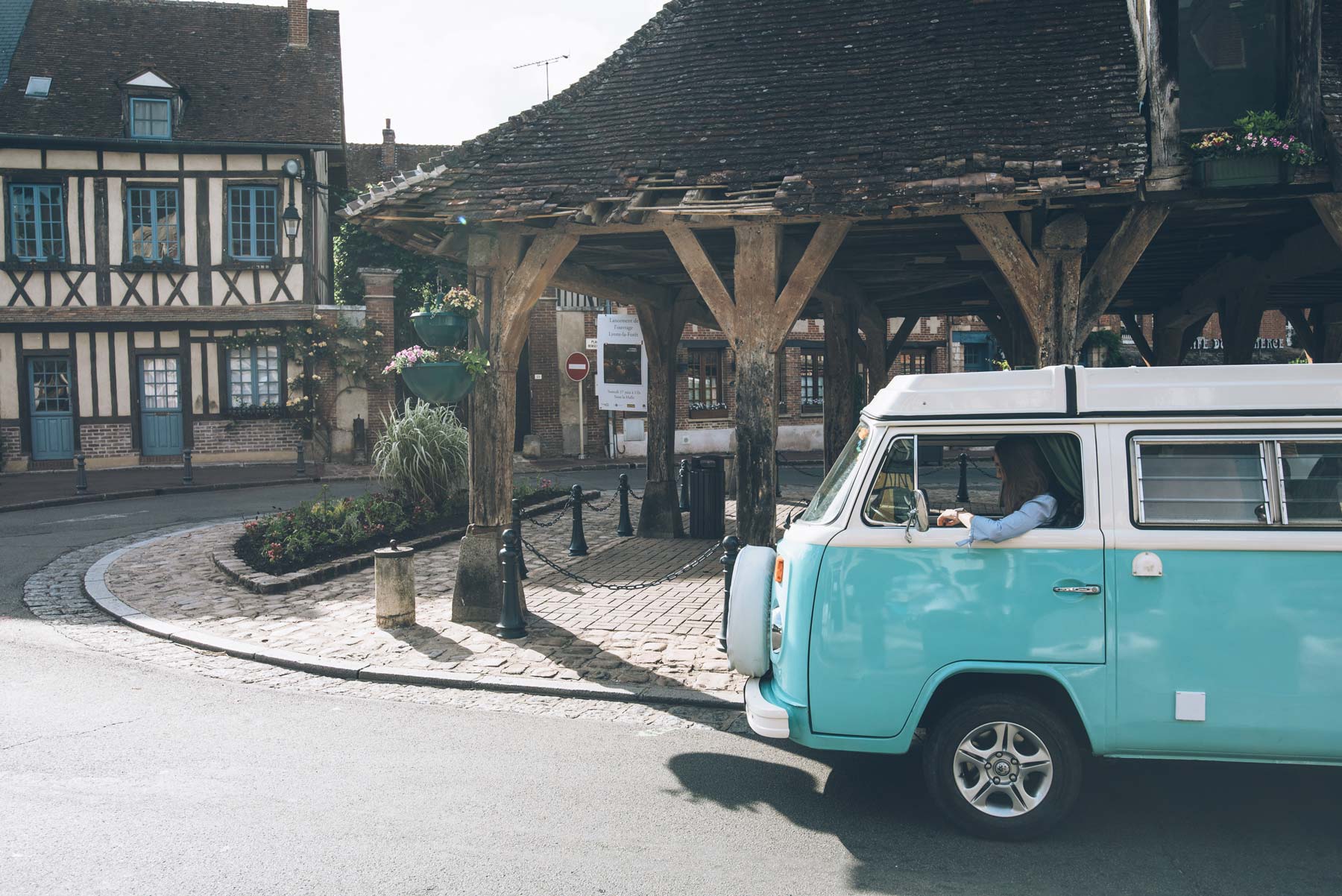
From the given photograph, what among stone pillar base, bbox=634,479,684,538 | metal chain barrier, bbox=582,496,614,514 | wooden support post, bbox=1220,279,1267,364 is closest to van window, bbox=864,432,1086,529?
stone pillar base, bbox=634,479,684,538

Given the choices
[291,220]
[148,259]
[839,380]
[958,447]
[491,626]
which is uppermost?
[291,220]

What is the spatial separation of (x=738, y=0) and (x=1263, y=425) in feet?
26.9

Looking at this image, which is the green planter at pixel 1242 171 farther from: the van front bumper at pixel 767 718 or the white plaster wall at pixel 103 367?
the white plaster wall at pixel 103 367

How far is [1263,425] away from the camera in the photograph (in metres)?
4.20

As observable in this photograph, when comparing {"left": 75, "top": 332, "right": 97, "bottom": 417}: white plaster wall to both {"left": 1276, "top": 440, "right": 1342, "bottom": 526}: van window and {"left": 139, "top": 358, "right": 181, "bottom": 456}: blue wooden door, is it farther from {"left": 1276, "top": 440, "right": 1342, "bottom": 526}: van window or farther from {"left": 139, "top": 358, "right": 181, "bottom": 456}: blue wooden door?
{"left": 1276, "top": 440, "right": 1342, "bottom": 526}: van window

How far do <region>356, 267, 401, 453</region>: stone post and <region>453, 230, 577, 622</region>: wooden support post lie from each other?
53.7ft

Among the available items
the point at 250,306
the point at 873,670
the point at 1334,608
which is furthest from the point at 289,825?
the point at 250,306

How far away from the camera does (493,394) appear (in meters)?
8.68

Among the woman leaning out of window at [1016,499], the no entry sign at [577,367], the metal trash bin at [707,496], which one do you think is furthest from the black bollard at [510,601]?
the no entry sign at [577,367]

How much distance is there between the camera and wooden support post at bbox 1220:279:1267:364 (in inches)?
486

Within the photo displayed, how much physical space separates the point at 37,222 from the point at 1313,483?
87.2 ft

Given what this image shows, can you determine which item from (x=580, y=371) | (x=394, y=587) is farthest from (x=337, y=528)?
(x=580, y=371)

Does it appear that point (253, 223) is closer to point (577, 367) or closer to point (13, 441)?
point (13, 441)

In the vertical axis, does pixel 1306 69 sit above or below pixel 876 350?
above
